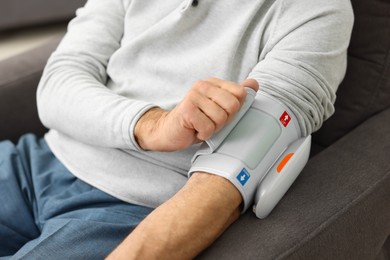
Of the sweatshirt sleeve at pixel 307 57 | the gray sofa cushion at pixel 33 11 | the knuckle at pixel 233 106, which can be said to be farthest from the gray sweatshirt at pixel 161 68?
the gray sofa cushion at pixel 33 11

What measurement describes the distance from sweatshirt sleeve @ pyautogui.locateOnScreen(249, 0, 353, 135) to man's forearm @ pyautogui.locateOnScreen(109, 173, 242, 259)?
0.60 feet

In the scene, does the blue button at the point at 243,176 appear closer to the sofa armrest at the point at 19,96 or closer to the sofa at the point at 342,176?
the sofa at the point at 342,176

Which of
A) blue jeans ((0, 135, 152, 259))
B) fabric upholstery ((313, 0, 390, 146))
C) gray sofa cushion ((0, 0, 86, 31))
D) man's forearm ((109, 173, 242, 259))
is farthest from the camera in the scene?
gray sofa cushion ((0, 0, 86, 31))

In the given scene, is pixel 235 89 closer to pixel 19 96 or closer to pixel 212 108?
pixel 212 108

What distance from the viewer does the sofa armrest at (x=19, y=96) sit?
3.74 feet

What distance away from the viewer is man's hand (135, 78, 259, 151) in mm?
689

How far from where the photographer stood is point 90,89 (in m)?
0.92

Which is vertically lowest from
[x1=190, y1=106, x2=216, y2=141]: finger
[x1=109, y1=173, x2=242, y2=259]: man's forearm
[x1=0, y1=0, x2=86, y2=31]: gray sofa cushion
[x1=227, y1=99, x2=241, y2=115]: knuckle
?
[x1=0, y1=0, x2=86, y2=31]: gray sofa cushion

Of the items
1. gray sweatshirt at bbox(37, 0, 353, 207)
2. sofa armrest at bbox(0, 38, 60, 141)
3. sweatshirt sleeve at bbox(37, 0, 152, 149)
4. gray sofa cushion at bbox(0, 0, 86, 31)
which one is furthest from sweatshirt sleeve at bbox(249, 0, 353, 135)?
gray sofa cushion at bbox(0, 0, 86, 31)

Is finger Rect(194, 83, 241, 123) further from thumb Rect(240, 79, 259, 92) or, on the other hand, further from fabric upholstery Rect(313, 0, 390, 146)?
fabric upholstery Rect(313, 0, 390, 146)

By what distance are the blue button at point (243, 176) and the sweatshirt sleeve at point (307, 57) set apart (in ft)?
0.44

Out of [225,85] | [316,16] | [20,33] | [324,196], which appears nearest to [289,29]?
[316,16]

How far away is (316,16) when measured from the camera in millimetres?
791

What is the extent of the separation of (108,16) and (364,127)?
601 millimetres
